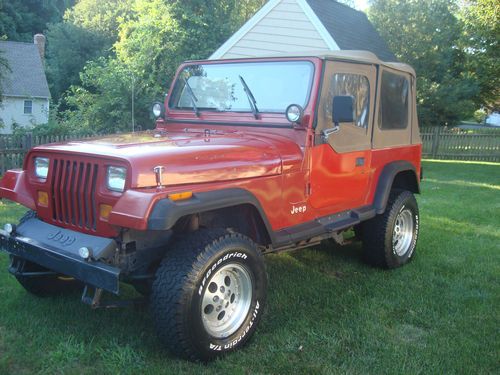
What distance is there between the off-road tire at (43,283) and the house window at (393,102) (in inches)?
128

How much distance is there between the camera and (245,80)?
4.35 metres

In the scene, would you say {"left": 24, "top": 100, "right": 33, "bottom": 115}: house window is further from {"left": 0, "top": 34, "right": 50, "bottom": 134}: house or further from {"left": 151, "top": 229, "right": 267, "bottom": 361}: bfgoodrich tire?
{"left": 151, "top": 229, "right": 267, "bottom": 361}: bfgoodrich tire

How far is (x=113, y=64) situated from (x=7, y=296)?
13869 mm

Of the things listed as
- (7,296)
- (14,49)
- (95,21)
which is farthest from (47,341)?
(95,21)

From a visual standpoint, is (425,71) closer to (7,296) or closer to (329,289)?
(329,289)

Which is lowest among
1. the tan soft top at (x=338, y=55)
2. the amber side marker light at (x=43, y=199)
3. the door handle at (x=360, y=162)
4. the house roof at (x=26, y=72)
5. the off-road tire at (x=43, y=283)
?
the off-road tire at (x=43, y=283)

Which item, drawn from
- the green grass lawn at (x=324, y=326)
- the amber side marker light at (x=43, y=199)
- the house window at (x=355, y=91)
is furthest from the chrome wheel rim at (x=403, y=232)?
the amber side marker light at (x=43, y=199)

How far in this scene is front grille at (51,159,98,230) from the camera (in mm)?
3113

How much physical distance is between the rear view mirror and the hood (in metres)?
0.41

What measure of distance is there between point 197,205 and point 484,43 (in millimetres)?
21301

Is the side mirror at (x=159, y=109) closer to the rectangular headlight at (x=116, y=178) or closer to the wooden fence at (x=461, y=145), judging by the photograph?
the rectangular headlight at (x=116, y=178)

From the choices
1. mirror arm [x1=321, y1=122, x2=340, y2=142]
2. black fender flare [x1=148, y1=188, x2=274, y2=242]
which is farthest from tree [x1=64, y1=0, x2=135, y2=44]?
black fender flare [x1=148, y1=188, x2=274, y2=242]

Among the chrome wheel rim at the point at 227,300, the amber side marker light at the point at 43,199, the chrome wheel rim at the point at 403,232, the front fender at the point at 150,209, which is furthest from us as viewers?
the chrome wheel rim at the point at 403,232

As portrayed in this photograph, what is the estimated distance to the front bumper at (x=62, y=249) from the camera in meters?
2.87
